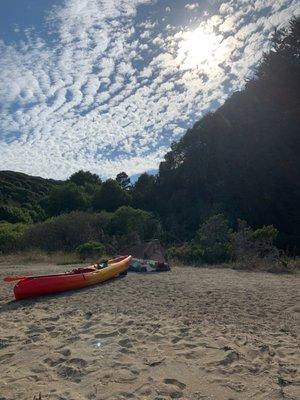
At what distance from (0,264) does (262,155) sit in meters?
15.9

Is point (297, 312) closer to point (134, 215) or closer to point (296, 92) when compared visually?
point (134, 215)

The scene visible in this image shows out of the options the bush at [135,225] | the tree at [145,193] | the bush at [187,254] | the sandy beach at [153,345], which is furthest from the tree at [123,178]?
the sandy beach at [153,345]

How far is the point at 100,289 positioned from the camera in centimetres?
967

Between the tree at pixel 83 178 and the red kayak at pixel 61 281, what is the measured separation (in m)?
30.7

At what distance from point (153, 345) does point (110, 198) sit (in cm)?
2487

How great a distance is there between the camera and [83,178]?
41812 millimetres

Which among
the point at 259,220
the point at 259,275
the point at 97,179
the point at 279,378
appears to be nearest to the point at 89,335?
the point at 279,378

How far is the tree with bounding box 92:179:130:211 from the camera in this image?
97.0 feet

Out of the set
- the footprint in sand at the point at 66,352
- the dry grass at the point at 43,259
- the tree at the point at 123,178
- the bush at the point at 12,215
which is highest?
the tree at the point at 123,178

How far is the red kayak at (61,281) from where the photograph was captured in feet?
28.5

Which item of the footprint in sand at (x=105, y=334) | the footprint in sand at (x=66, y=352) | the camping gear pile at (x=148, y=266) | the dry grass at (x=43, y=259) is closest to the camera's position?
the footprint in sand at (x=66, y=352)

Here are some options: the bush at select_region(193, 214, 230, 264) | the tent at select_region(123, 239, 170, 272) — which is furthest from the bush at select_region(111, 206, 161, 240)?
the tent at select_region(123, 239, 170, 272)

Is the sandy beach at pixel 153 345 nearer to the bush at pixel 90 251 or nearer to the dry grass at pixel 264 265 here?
the dry grass at pixel 264 265

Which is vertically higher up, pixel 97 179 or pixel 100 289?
pixel 97 179
